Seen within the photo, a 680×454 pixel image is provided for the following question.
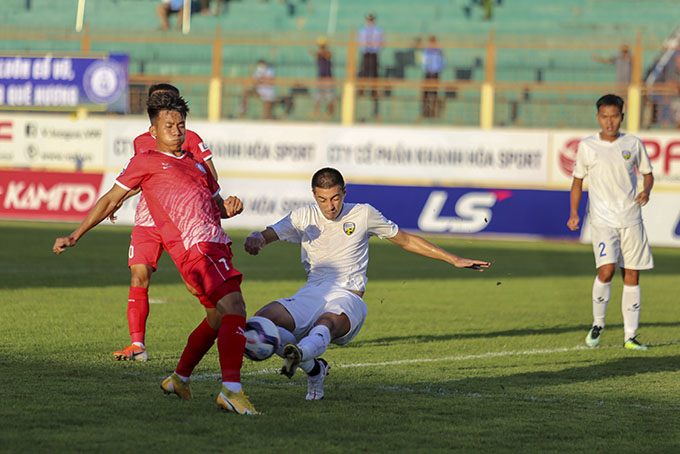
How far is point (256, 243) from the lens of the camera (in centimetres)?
684

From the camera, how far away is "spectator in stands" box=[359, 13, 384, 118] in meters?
25.6

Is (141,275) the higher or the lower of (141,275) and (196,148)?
the lower

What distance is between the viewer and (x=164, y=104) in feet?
21.9

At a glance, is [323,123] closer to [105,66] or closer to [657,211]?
[105,66]

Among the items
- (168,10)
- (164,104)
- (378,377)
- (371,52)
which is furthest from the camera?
(168,10)

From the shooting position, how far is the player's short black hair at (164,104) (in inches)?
263

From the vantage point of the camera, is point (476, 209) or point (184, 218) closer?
point (184, 218)

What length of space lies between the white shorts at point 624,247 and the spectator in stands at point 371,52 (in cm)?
1510

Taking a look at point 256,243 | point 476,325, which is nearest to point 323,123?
point 476,325

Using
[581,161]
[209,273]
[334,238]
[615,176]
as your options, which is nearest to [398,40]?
[581,161]

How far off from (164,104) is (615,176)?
5148 millimetres

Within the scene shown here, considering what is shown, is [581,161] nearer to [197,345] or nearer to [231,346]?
[197,345]

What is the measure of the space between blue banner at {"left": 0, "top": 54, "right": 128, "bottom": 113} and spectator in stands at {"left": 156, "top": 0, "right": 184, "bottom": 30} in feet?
21.6

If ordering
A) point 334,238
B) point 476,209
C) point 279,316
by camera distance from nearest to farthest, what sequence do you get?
point 279,316
point 334,238
point 476,209
